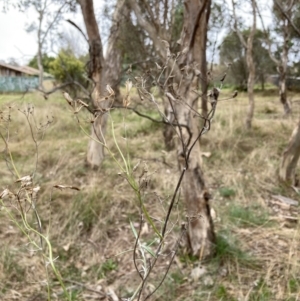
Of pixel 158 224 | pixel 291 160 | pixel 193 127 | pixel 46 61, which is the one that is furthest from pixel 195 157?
pixel 46 61

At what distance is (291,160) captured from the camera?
4.09m

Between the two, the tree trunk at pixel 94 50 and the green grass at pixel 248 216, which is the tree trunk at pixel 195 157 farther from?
the tree trunk at pixel 94 50

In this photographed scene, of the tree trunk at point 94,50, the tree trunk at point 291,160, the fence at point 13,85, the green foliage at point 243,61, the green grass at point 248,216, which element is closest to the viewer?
the green grass at point 248,216

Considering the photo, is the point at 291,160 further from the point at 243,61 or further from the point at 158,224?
the point at 243,61

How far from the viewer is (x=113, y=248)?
10.4ft

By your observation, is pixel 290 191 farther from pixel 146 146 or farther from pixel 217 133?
pixel 146 146

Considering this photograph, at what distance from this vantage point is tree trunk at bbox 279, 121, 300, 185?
405cm

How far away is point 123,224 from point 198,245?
1026 mm

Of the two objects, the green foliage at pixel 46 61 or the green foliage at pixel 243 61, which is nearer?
the green foliage at pixel 243 61

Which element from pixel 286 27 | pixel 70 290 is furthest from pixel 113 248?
pixel 286 27

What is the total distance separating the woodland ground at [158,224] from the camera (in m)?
2.50

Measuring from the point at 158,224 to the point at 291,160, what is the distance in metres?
1.80

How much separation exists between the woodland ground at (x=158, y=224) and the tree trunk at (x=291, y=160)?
5.5 inches

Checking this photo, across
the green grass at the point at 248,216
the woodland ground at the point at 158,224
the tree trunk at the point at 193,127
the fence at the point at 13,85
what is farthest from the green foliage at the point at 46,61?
the tree trunk at the point at 193,127
